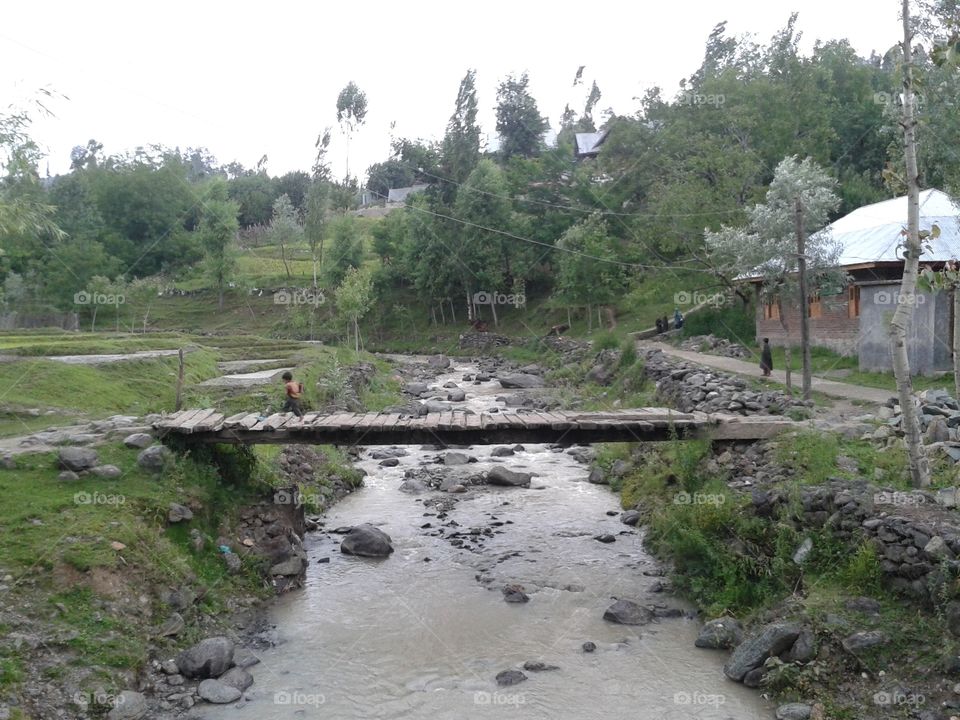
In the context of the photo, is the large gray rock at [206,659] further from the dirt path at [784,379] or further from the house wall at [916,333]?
the house wall at [916,333]

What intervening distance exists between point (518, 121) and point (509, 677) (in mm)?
68929

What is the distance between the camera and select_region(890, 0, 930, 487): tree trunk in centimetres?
1052

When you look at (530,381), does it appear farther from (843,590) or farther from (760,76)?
(843,590)

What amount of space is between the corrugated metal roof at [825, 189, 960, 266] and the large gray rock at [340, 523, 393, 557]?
1467 centimetres

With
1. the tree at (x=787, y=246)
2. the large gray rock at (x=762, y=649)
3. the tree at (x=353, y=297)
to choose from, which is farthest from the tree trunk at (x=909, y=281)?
the tree at (x=353, y=297)

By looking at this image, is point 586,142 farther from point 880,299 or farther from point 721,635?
point 721,635

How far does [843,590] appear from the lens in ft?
33.6

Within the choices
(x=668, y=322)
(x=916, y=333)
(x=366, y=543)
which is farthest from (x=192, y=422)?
(x=668, y=322)

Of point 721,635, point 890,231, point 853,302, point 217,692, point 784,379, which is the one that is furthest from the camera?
point 853,302

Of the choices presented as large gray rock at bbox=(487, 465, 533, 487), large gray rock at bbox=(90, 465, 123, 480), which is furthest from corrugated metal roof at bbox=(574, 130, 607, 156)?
large gray rock at bbox=(90, 465, 123, 480)

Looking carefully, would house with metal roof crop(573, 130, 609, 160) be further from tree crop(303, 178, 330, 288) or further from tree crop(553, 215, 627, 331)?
tree crop(553, 215, 627, 331)

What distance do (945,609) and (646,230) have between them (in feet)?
102

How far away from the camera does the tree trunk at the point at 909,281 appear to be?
10523 millimetres

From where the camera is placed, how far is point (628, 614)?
38.8 feet
